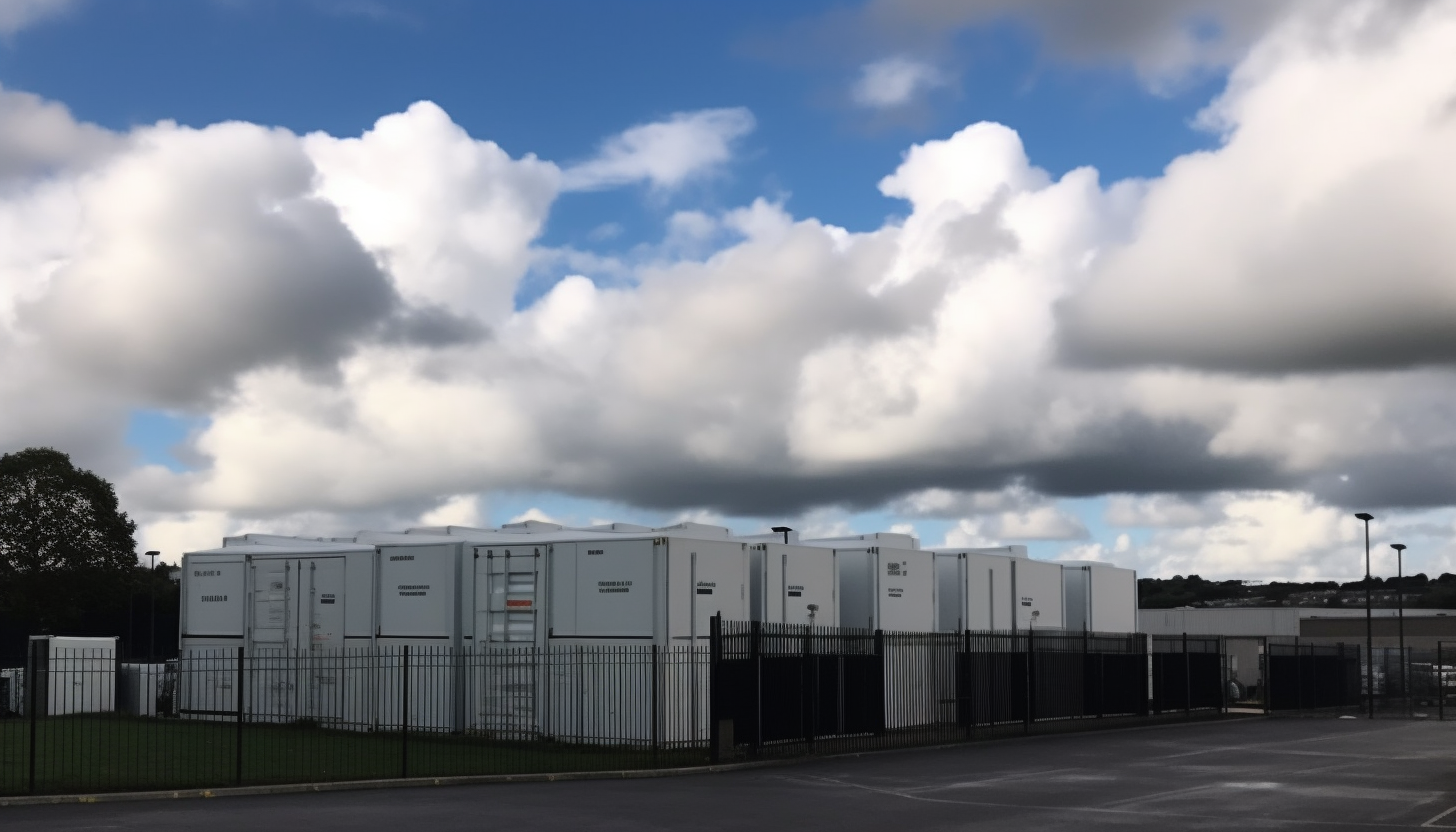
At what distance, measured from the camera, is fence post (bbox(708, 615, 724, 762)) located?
24469 millimetres

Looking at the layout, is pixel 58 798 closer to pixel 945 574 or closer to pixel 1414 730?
pixel 945 574

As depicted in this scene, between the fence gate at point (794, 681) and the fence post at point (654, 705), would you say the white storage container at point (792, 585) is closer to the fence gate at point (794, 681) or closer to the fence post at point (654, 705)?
the fence gate at point (794, 681)

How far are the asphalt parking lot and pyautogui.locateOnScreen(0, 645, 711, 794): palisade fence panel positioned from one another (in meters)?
2.23

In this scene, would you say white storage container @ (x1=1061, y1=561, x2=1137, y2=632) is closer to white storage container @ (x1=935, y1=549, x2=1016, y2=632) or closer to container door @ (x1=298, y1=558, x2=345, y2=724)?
white storage container @ (x1=935, y1=549, x2=1016, y2=632)

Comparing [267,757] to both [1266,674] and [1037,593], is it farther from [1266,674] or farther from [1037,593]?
[1266,674]

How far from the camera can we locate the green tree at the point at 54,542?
69625 millimetres

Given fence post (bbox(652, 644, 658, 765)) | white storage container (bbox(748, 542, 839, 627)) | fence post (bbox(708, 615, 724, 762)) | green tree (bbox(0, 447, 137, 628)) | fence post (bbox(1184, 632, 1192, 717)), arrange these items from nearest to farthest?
fence post (bbox(652, 644, 658, 765)) → fence post (bbox(708, 615, 724, 762)) → white storage container (bbox(748, 542, 839, 627)) → fence post (bbox(1184, 632, 1192, 717)) → green tree (bbox(0, 447, 137, 628))

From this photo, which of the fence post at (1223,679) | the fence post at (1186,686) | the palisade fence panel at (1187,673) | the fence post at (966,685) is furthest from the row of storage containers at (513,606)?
the fence post at (1223,679)

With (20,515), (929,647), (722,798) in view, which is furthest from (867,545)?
(20,515)

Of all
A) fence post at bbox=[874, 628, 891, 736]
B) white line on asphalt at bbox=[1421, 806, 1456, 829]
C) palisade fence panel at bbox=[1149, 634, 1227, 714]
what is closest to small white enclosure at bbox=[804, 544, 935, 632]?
fence post at bbox=[874, 628, 891, 736]

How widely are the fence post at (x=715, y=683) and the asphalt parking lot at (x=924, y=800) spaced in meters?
0.92

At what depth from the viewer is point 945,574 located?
112ft

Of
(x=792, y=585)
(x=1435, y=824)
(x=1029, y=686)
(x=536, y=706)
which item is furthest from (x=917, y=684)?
(x=1435, y=824)

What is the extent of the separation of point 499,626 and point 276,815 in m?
10.7
